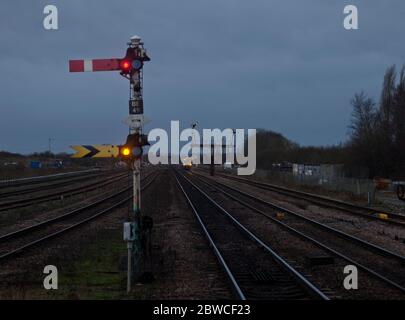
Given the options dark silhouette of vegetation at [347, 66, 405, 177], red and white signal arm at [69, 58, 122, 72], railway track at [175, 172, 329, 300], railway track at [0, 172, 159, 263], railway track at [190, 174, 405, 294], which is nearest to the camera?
railway track at [175, 172, 329, 300]

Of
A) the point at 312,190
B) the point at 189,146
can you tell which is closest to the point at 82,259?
the point at 312,190

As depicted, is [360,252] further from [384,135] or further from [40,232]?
[384,135]

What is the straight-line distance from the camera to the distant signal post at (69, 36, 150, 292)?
10.4 m

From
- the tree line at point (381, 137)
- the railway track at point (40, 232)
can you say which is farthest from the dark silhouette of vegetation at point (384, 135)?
the railway track at point (40, 232)

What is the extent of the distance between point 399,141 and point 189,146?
32.5 m

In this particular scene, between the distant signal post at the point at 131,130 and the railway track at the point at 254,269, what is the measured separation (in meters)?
1.98

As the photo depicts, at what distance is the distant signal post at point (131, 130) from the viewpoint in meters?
10.4

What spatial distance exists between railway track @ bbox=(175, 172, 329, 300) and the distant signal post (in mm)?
1977

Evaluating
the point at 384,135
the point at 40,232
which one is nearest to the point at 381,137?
the point at 384,135

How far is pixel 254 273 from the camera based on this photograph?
37.7 feet

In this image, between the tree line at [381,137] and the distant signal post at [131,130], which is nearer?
the distant signal post at [131,130]

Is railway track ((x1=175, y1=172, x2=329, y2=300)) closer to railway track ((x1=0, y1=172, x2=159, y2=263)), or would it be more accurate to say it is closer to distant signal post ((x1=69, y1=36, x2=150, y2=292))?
distant signal post ((x1=69, y1=36, x2=150, y2=292))

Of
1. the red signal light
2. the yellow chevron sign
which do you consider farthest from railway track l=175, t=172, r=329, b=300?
the red signal light

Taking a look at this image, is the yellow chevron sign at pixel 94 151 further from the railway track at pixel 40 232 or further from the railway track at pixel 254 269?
the railway track at pixel 40 232
